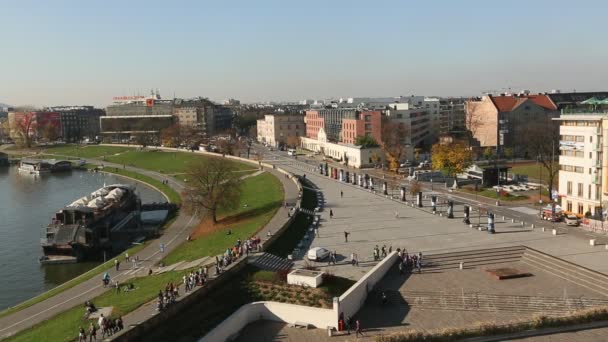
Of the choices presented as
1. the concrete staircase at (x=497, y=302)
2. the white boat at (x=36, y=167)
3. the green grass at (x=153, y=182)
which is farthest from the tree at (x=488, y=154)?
the white boat at (x=36, y=167)

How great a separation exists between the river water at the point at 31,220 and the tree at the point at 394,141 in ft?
109

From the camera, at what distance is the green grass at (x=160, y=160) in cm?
10594

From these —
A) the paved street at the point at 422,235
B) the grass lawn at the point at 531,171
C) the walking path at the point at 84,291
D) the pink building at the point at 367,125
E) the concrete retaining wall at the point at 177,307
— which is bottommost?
the walking path at the point at 84,291

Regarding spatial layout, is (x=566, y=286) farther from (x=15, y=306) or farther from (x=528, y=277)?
(x=15, y=306)

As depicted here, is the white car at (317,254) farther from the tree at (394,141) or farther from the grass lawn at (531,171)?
the tree at (394,141)

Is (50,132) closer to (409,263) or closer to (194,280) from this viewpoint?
(194,280)

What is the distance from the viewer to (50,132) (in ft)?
586

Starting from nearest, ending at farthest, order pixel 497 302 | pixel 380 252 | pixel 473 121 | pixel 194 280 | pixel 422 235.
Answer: pixel 497 302 < pixel 194 280 < pixel 380 252 < pixel 422 235 < pixel 473 121

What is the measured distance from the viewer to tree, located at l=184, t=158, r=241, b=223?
56125 mm

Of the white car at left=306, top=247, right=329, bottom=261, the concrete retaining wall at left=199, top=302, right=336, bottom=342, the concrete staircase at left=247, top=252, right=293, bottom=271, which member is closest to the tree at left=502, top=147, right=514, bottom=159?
the white car at left=306, top=247, right=329, bottom=261

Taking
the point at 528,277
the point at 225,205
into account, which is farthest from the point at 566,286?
the point at 225,205

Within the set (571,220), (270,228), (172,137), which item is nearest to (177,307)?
(270,228)

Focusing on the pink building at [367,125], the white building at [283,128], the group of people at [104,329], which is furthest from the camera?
the white building at [283,128]

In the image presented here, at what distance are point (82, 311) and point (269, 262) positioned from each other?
1105 centimetres
